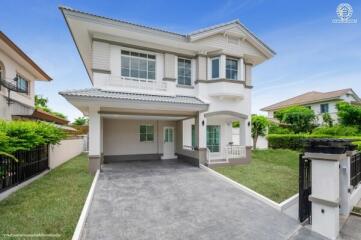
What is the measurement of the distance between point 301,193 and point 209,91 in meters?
8.19

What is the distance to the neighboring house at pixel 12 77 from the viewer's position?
1104 cm

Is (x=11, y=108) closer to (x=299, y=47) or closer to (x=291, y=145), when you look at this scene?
(x=299, y=47)

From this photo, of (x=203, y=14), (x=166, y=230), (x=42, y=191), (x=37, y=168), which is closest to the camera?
(x=166, y=230)

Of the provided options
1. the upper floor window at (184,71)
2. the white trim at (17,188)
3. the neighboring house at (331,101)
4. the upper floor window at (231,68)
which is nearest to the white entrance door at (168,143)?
the upper floor window at (184,71)

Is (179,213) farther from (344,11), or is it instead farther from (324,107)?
(324,107)

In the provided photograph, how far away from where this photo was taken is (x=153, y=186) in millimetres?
7637

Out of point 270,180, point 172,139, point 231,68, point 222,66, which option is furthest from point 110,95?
point 270,180

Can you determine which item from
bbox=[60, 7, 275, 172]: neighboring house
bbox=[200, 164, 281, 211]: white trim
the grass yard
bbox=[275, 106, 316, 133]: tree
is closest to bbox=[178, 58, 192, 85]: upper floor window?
bbox=[60, 7, 275, 172]: neighboring house

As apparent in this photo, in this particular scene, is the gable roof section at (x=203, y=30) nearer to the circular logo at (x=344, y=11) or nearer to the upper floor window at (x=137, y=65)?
the upper floor window at (x=137, y=65)

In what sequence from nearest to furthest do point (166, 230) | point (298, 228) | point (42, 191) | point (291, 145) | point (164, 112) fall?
1. point (166, 230)
2. point (298, 228)
3. point (42, 191)
4. point (164, 112)
5. point (291, 145)

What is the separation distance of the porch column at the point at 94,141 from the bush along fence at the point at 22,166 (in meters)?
2.19

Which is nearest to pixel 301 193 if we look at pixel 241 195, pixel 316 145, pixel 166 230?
pixel 316 145

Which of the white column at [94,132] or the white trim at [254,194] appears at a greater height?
the white column at [94,132]

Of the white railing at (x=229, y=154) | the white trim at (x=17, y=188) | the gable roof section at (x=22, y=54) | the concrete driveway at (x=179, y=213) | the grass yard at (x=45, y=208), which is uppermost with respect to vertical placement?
the gable roof section at (x=22, y=54)
